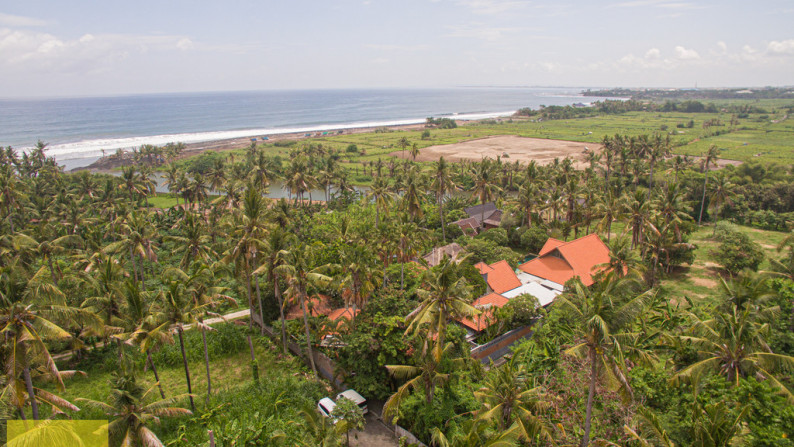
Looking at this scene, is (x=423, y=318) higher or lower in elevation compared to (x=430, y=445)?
higher

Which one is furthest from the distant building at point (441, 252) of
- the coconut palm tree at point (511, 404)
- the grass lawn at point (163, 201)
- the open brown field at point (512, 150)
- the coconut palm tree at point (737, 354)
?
the open brown field at point (512, 150)

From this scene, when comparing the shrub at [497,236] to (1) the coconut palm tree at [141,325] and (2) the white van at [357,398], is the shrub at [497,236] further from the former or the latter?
(1) the coconut palm tree at [141,325]

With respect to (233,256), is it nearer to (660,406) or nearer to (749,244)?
(660,406)

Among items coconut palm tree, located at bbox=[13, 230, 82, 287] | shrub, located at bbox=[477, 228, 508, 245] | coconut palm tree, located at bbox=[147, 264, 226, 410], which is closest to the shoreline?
coconut palm tree, located at bbox=[13, 230, 82, 287]

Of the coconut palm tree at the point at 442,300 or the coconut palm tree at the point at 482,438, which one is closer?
the coconut palm tree at the point at 482,438

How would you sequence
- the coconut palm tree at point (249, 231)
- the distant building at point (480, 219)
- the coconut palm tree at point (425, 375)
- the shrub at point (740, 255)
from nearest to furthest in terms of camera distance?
the coconut palm tree at point (425, 375) → the coconut palm tree at point (249, 231) → the shrub at point (740, 255) → the distant building at point (480, 219)

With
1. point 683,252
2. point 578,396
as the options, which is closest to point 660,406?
point 578,396
